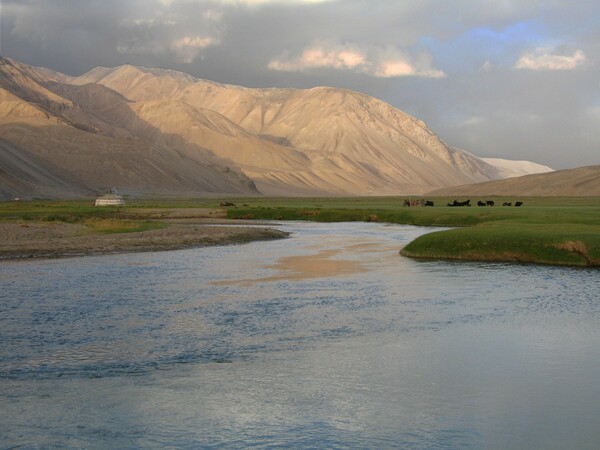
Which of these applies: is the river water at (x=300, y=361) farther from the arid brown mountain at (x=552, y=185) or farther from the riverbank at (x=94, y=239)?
the arid brown mountain at (x=552, y=185)

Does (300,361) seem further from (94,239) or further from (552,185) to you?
(552,185)

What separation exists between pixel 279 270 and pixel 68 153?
6438 inches

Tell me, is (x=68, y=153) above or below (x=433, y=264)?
above

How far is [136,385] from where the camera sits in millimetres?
14555

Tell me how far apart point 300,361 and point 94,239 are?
110 feet

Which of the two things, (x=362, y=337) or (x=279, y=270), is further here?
(x=279, y=270)

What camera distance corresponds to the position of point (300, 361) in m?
16.4

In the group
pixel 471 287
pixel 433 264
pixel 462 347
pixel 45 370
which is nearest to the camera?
pixel 45 370

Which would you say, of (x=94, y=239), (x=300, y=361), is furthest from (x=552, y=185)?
(x=300, y=361)

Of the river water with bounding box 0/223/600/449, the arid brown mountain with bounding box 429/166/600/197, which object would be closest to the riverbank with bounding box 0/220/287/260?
the river water with bounding box 0/223/600/449

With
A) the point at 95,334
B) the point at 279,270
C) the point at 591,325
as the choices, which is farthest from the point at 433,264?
the point at 95,334

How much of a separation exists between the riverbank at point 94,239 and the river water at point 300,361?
34.7 ft

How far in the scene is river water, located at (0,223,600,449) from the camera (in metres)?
12.1

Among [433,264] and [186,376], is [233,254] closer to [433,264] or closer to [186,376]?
[433,264]
